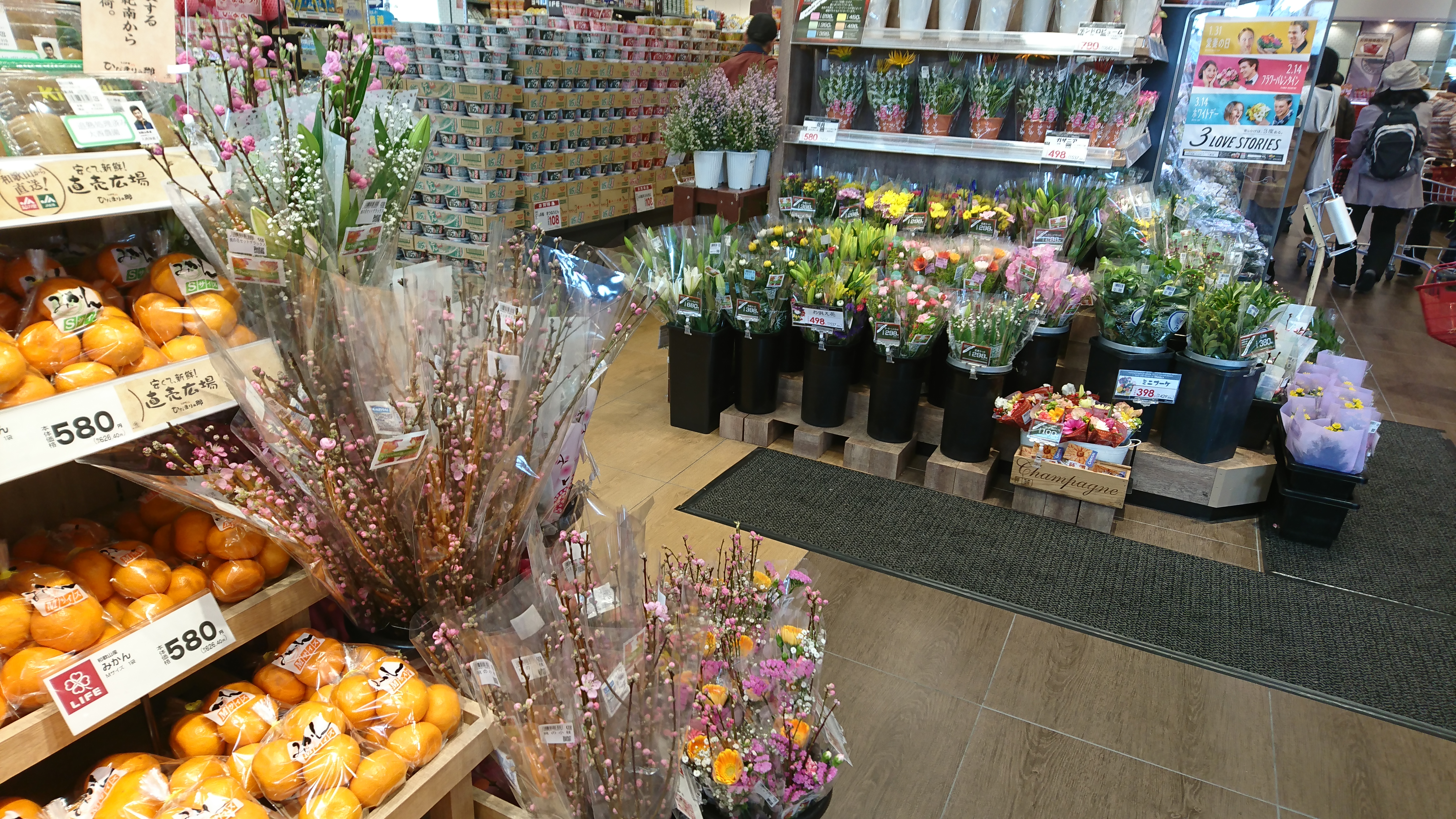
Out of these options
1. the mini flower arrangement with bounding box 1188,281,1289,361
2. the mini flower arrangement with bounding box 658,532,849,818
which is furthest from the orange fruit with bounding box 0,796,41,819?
the mini flower arrangement with bounding box 1188,281,1289,361

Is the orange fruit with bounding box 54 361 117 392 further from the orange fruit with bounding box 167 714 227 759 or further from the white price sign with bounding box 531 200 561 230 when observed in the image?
the white price sign with bounding box 531 200 561 230

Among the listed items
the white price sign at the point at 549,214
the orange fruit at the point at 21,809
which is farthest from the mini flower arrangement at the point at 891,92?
the orange fruit at the point at 21,809

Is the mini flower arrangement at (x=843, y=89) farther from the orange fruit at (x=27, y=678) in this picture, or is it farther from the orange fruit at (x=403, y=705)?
the orange fruit at (x=27, y=678)

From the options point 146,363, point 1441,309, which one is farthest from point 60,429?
point 1441,309

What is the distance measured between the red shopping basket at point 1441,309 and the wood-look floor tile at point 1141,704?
13.1 ft

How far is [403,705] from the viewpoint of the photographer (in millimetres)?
1246

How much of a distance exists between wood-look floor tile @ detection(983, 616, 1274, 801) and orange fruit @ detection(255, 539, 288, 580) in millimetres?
1610

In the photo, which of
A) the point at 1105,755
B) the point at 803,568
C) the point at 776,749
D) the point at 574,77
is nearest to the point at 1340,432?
the point at 1105,755

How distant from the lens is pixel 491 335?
141cm

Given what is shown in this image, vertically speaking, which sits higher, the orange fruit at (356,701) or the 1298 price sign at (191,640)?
the 1298 price sign at (191,640)

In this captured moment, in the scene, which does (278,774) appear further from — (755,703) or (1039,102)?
(1039,102)

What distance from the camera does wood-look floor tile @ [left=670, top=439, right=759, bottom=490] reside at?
3.21 metres

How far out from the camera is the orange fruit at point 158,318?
1231mm

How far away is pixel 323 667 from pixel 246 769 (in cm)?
→ 20
